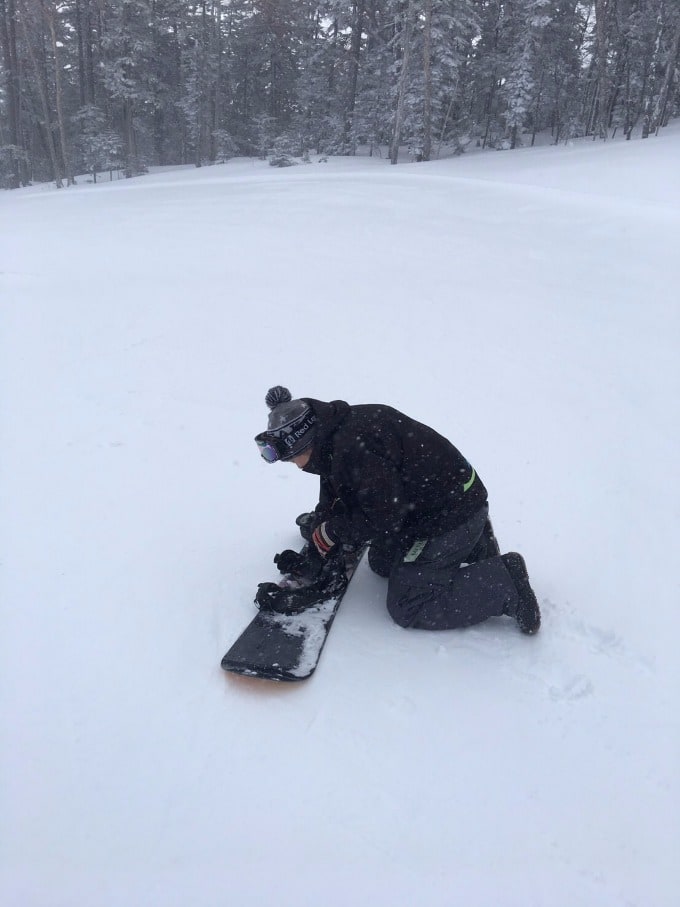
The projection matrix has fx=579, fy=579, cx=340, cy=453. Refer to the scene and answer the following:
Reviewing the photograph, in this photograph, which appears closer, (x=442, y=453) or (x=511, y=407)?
(x=442, y=453)

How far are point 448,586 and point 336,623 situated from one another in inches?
23.5

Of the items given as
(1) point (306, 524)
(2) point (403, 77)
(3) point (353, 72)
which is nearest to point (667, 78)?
(2) point (403, 77)

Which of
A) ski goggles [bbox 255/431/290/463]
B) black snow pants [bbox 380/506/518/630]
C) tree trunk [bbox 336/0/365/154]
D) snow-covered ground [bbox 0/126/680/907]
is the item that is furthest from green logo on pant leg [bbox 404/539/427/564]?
tree trunk [bbox 336/0/365/154]

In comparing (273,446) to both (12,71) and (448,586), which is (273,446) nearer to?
(448,586)

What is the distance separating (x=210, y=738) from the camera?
7.50ft

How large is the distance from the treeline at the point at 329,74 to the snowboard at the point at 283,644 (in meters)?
24.5

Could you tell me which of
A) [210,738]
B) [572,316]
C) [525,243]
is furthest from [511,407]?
[525,243]

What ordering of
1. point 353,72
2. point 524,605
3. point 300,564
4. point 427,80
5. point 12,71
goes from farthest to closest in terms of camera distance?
point 353,72
point 12,71
point 427,80
point 300,564
point 524,605

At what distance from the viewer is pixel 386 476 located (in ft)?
8.58

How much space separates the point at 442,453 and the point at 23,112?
38.7 metres

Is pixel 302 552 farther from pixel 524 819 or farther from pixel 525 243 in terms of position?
pixel 525 243

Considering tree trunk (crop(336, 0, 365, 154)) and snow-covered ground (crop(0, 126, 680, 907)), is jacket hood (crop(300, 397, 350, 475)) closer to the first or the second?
snow-covered ground (crop(0, 126, 680, 907))

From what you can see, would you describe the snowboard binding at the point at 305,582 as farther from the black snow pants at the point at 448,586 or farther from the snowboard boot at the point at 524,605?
the snowboard boot at the point at 524,605

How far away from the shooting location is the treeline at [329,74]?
2405cm
